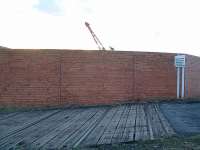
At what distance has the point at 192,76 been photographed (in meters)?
16.4

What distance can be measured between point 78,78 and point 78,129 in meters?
5.98

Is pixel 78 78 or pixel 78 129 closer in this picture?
pixel 78 129

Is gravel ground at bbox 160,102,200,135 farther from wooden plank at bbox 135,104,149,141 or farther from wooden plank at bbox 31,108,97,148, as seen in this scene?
wooden plank at bbox 31,108,97,148

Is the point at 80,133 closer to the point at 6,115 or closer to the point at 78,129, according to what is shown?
the point at 78,129

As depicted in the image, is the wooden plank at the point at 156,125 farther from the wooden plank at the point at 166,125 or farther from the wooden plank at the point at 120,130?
the wooden plank at the point at 120,130

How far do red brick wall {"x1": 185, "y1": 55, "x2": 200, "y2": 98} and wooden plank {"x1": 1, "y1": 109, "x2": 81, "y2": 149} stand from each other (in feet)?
22.9

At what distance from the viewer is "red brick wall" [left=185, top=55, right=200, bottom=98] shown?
15.8 m

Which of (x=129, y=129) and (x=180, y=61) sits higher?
(x=180, y=61)

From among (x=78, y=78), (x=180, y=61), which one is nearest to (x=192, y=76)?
(x=180, y=61)

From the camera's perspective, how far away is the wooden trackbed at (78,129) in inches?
291

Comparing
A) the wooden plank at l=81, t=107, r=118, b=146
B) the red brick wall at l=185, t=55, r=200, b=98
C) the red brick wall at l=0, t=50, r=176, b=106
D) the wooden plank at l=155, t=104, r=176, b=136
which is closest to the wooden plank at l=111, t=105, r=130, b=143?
the wooden plank at l=81, t=107, r=118, b=146

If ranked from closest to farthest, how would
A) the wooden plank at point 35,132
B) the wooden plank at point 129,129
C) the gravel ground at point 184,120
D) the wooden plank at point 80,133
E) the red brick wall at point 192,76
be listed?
the wooden plank at point 80,133 < the wooden plank at point 129,129 < the wooden plank at point 35,132 < the gravel ground at point 184,120 < the red brick wall at point 192,76

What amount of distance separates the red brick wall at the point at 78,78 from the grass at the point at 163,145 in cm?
782

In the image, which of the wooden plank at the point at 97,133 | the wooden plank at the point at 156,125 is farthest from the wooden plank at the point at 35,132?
the wooden plank at the point at 156,125
